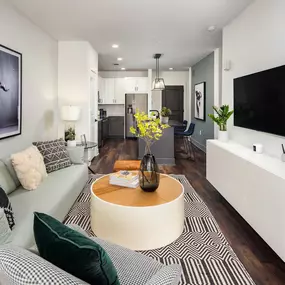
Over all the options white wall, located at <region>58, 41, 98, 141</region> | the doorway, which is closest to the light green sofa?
white wall, located at <region>58, 41, 98, 141</region>

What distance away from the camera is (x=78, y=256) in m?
0.93

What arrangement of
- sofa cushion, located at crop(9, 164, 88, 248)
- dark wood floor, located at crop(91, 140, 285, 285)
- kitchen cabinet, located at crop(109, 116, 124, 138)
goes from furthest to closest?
kitchen cabinet, located at crop(109, 116, 124, 138) → dark wood floor, located at crop(91, 140, 285, 285) → sofa cushion, located at crop(9, 164, 88, 248)

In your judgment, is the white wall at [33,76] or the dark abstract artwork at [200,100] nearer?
the white wall at [33,76]

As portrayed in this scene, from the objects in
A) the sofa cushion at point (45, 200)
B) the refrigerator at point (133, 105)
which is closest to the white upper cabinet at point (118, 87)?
the refrigerator at point (133, 105)

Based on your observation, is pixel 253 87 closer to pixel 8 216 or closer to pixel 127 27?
pixel 127 27

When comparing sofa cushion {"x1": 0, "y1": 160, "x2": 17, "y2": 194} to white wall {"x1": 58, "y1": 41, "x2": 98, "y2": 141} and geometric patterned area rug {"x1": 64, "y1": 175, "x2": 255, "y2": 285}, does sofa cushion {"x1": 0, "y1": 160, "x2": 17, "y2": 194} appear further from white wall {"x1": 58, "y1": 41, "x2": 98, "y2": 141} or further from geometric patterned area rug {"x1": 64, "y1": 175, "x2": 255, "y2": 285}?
white wall {"x1": 58, "y1": 41, "x2": 98, "y2": 141}

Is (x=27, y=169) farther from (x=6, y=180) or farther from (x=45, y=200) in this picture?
(x=45, y=200)

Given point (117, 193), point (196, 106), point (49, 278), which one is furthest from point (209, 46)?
point (49, 278)

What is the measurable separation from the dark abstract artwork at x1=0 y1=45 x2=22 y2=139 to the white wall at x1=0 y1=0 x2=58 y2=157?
0.12 m

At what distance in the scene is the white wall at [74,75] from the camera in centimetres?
543

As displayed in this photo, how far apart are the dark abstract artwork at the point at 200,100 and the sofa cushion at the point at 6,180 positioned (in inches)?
236

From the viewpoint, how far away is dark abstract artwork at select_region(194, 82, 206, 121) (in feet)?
25.1

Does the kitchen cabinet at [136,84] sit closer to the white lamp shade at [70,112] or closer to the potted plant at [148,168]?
the white lamp shade at [70,112]

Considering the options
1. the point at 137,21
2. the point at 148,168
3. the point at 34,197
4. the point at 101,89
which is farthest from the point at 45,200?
the point at 101,89
